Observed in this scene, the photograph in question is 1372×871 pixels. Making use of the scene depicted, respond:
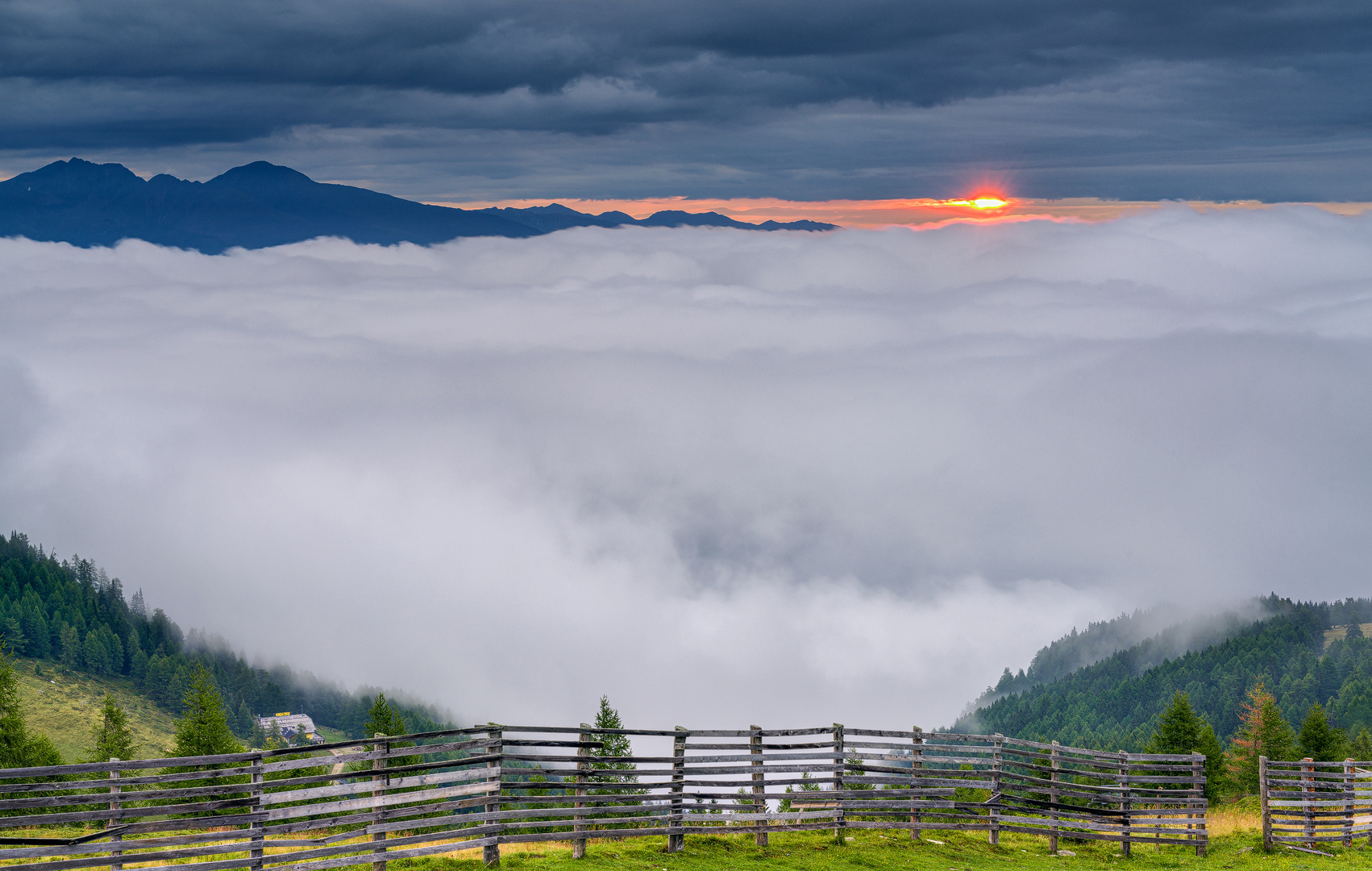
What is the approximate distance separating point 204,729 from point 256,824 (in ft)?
158

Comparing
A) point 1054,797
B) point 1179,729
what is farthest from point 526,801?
point 1179,729

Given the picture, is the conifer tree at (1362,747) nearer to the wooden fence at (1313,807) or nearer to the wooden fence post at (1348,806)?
the wooden fence at (1313,807)

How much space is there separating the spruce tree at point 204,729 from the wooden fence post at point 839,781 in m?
42.0

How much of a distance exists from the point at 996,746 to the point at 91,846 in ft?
60.8

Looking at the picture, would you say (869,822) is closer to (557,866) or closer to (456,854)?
(557,866)

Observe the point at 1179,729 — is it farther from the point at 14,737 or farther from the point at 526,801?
the point at 14,737

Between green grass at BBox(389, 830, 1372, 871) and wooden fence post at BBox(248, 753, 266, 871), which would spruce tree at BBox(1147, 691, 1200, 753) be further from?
wooden fence post at BBox(248, 753, 266, 871)

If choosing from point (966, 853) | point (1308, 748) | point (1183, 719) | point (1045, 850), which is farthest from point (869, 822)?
point (1308, 748)

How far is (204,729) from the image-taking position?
202 feet

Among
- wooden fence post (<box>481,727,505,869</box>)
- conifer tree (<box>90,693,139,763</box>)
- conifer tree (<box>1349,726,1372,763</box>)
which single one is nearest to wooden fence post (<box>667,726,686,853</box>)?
wooden fence post (<box>481,727,505,869</box>)

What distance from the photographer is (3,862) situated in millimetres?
18984

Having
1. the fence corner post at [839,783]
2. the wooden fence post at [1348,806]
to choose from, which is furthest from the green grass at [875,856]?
the wooden fence post at [1348,806]

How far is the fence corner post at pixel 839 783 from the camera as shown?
24078mm

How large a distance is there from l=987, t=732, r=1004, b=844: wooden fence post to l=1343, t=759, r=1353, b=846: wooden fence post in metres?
9.21
